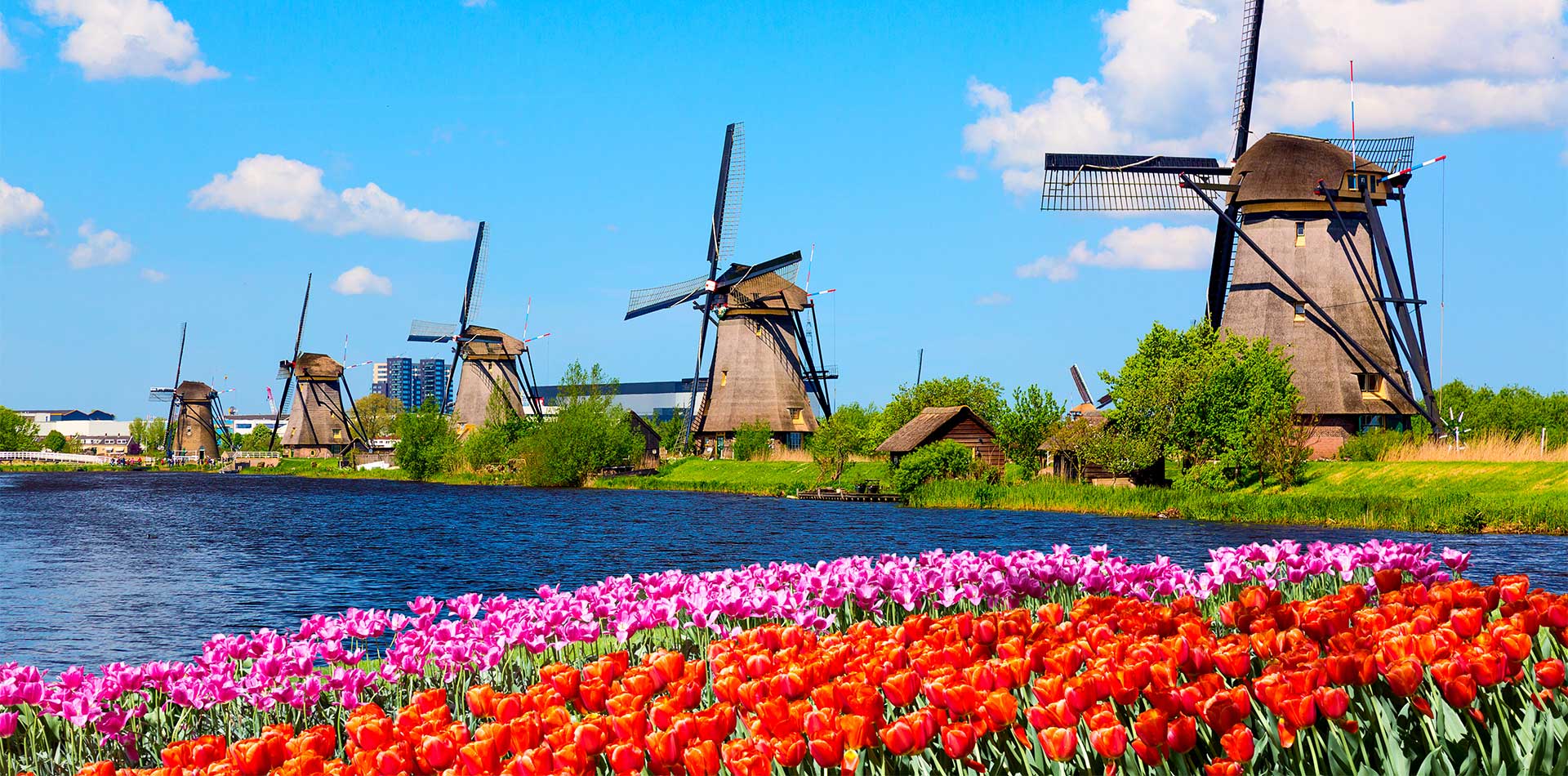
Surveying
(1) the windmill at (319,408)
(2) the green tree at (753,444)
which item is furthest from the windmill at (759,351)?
(1) the windmill at (319,408)

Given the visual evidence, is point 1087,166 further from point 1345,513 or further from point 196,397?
point 196,397

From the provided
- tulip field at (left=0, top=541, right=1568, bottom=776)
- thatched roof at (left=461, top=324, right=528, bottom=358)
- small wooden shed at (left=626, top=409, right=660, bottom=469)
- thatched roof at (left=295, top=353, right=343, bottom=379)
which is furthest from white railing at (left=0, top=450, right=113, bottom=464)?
tulip field at (left=0, top=541, right=1568, bottom=776)

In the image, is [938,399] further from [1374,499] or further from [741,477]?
[1374,499]

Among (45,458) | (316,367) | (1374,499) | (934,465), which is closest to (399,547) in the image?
(934,465)

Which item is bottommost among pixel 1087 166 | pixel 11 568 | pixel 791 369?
pixel 11 568

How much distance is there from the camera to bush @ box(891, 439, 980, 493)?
1889 inches

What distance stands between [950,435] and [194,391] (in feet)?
293

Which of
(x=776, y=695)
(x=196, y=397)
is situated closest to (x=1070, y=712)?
(x=776, y=695)

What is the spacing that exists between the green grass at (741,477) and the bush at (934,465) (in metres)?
4.45

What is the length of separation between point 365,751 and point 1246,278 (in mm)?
43592

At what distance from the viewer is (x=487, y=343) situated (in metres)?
90.1

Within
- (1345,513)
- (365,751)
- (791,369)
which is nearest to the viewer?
(365,751)

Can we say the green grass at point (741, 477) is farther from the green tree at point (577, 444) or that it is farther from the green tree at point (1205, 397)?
the green tree at point (1205, 397)

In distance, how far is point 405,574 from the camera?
81.7ft
